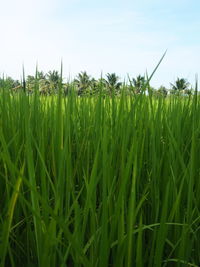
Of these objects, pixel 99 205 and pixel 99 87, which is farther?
pixel 99 87

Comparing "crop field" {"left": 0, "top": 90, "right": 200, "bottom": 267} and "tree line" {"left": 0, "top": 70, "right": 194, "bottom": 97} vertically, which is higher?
"tree line" {"left": 0, "top": 70, "right": 194, "bottom": 97}

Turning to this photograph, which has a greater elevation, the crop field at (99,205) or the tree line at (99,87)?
the tree line at (99,87)

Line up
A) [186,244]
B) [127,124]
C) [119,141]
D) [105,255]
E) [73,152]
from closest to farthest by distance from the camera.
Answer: [105,255] → [186,244] → [127,124] → [119,141] → [73,152]

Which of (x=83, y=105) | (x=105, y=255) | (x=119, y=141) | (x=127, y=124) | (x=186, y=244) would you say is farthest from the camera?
(x=83, y=105)

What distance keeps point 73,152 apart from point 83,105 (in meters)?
0.43

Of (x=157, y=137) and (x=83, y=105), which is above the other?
(x=83, y=105)

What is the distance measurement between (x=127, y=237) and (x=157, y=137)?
1.55 feet

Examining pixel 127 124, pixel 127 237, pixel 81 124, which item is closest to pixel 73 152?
pixel 81 124

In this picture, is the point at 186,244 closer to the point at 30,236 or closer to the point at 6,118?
the point at 30,236

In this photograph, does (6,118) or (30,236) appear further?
(6,118)

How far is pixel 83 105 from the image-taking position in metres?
1.35

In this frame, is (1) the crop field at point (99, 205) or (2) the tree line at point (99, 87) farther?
(2) the tree line at point (99, 87)

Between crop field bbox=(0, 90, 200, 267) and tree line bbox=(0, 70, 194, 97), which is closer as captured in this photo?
crop field bbox=(0, 90, 200, 267)

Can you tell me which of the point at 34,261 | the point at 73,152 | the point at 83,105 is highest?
the point at 83,105
